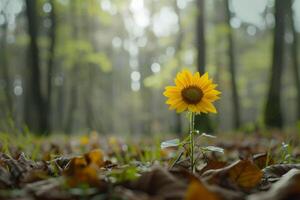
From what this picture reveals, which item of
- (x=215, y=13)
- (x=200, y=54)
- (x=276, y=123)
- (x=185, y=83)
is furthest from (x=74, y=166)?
(x=215, y=13)

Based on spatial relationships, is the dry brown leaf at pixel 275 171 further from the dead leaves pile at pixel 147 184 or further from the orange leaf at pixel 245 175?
the orange leaf at pixel 245 175

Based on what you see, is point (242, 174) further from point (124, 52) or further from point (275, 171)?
point (124, 52)

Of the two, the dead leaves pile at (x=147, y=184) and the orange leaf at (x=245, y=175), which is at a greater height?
the dead leaves pile at (x=147, y=184)

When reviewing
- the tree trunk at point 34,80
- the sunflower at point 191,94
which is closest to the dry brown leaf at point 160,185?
the sunflower at point 191,94

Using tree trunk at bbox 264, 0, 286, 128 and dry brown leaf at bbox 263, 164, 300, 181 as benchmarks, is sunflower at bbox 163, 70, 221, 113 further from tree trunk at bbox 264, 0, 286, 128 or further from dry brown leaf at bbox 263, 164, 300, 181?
tree trunk at bbox 264, 0, 286, 128

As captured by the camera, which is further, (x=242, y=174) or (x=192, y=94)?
(x=192, y=94)

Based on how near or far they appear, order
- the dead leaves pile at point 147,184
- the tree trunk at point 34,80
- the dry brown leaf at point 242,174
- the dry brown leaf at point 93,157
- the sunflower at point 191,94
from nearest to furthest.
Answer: the dead leaves pile at point 147,184
the dry brown leaf at point 242,174
the dry brown leaf at point 93,157
the sunflower at point 191,94
the tree trunk at point 34,80

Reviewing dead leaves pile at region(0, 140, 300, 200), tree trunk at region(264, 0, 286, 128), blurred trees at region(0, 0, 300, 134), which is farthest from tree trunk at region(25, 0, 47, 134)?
dead leaves pile at region(0, 140, 300, 200)

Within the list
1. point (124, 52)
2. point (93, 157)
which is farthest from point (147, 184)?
point (124, 52)

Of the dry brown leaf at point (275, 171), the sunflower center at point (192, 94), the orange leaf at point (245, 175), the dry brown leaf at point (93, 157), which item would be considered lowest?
the dry brown leaf at point (275, 171)
